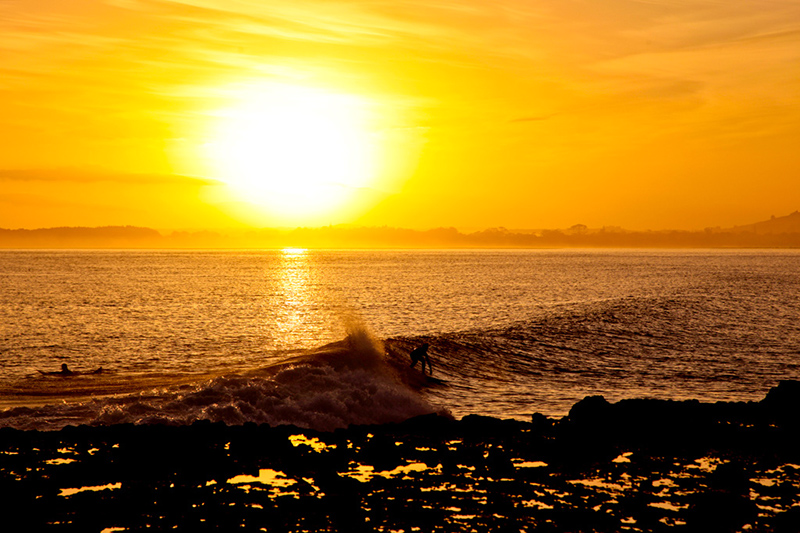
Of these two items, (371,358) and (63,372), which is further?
(371,358)

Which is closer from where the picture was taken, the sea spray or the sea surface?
the sea spray

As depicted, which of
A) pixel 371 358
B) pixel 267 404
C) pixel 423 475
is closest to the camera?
pixel 423 475

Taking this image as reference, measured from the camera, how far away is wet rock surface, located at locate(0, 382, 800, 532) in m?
12.8

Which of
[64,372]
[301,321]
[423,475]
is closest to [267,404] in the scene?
[423,475]

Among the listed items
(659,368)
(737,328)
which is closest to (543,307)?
(737,328)

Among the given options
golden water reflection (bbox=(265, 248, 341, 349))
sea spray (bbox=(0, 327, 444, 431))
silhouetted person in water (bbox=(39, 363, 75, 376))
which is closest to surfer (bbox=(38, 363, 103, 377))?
silhouetted person in water (bbox=(39, 363, 75, 376))

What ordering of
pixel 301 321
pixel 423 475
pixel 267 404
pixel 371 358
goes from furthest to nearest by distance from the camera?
pixel 301 321
pixel 371 358
pixel 267 404
pixel 423 475

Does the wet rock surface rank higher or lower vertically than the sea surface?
higher

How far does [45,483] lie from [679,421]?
1841 cm

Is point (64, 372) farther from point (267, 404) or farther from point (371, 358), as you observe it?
point (371, 358)

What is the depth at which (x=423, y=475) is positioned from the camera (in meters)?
15.7

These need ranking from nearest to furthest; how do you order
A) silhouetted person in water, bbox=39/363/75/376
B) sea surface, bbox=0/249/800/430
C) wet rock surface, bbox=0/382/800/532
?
wet rock surface, bbox=0/382/800/532, sea surface, bbox=0/249/800/430, silhouetted person in water, bbox=39/363/75/376

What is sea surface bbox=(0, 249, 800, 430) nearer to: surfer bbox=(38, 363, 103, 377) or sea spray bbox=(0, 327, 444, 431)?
sea spray bbox=(0, 327, 444, 431)

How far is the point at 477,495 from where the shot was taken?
14.2 metres
